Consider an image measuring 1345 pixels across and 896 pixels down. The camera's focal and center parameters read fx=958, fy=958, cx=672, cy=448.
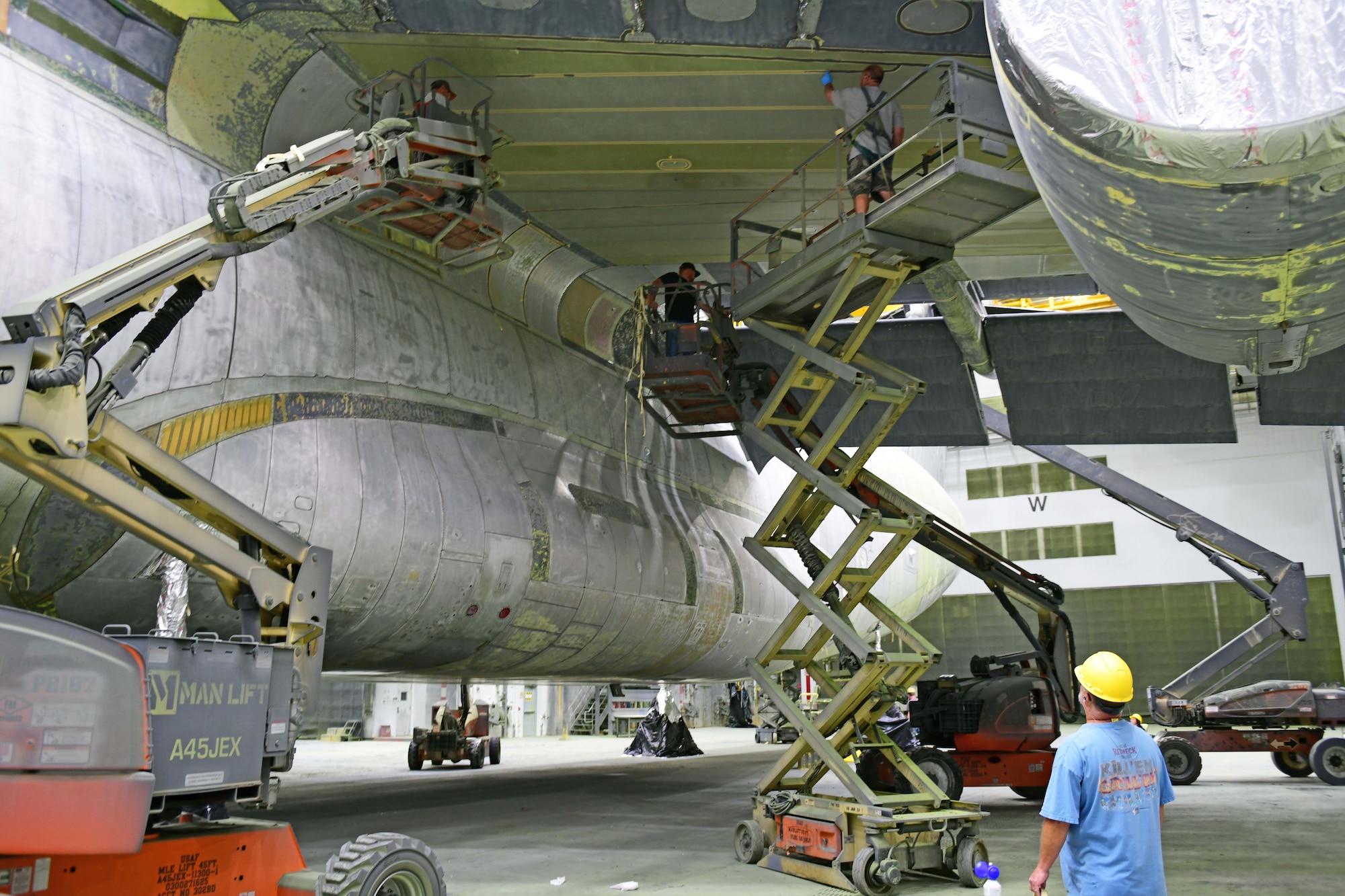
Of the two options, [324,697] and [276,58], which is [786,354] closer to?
[276,58]

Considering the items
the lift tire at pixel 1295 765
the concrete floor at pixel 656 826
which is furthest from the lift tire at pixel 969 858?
the lift tire at pixel 1295 765

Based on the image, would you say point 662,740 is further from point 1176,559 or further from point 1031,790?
point 1176,559

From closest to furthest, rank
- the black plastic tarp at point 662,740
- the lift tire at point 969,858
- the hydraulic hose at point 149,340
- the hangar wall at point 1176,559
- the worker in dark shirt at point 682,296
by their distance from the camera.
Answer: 1. the hydraulic hose at point 149,340
2. the lift tire at point 969,858
3. the worker in dark shirt at point 682,296
4. the black plastic tarp at point 662,740
5. the hangar wall at point 1176,559

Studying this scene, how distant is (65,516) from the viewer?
20.0ft

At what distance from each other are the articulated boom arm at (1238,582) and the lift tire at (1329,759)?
1.72 metres

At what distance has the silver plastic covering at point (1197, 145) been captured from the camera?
3629mm

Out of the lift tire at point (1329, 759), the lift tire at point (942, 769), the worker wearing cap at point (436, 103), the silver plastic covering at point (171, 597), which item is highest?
the worker wearing cap at point (436, 103)

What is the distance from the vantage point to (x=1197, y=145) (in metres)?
3.71

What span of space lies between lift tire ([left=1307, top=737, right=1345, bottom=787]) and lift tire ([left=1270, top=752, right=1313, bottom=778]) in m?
1.09

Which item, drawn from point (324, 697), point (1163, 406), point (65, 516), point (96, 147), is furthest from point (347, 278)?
point (324, 697)

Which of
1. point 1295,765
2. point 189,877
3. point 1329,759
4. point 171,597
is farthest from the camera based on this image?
point 1295,765

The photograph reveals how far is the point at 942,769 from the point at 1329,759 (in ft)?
25.4

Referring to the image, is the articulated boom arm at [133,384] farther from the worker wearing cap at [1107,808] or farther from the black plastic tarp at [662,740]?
the black plastic tarp at [662,740]

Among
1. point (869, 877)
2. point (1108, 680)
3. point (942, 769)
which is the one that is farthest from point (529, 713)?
point (1108, 680)
